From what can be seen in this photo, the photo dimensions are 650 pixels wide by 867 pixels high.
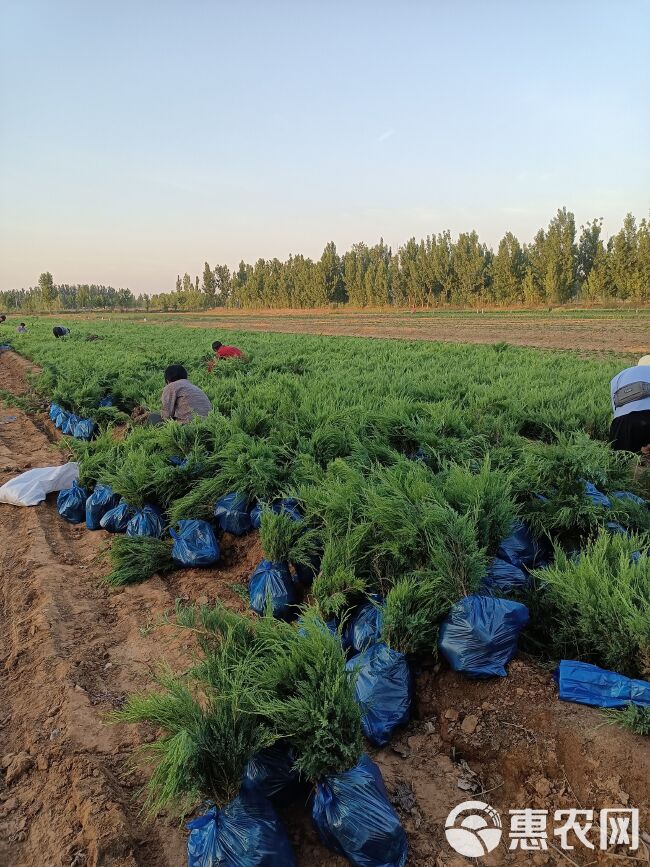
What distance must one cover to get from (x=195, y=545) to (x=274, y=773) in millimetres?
2110

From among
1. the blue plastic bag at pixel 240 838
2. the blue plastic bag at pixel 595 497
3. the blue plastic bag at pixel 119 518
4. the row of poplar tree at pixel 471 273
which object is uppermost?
the row of poplar tree at pixel 471 273

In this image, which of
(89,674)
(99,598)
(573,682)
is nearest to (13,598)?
(99,598)

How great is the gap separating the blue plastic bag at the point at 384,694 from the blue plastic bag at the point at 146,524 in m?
2.32

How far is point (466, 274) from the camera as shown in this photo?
50719 millimetres

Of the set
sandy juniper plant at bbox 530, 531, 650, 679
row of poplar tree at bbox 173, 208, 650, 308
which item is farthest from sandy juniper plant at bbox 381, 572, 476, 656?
row of poplar tree at bbox 173, 208, 650, 308

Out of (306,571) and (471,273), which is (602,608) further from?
(471,273)

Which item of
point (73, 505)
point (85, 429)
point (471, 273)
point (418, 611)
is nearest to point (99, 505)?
point (73, 505)

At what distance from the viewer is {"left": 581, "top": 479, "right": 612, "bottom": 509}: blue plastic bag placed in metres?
3.13

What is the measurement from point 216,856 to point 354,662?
880 mm

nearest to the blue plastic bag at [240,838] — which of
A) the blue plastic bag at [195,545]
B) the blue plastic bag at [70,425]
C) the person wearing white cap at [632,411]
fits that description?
the blue plastic bag at [195,545]

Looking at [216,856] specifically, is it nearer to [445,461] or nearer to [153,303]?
[445,461]

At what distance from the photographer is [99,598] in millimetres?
3480

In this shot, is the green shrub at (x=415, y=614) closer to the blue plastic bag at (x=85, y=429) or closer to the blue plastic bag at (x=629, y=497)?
the blue plastic bag at (x=629, y=497)

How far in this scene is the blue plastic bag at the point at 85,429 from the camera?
25.2 ft
